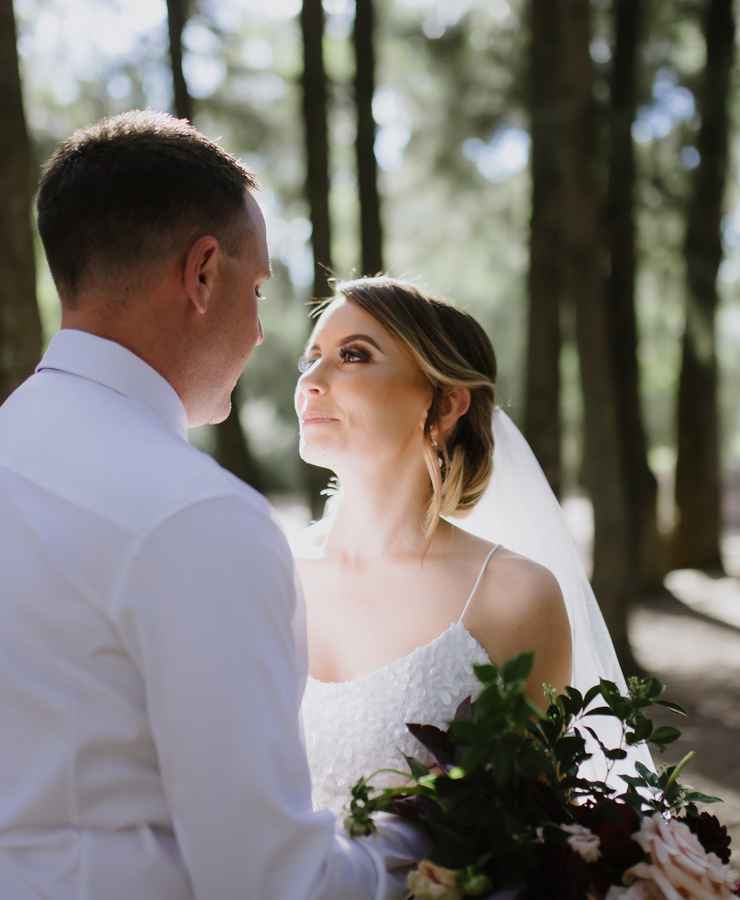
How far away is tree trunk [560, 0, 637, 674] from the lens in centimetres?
838

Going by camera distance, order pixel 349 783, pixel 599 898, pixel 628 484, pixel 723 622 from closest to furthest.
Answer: pixel 599 898, pixel 349 783, pixel 723 622, pixel 628 484

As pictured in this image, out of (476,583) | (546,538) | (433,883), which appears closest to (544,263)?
(546,538)

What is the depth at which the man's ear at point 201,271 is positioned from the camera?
1.82 meters

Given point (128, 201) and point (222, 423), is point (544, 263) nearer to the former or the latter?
point (222, 423)

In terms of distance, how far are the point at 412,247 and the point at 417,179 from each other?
175 centimetres

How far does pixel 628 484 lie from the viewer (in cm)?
1297

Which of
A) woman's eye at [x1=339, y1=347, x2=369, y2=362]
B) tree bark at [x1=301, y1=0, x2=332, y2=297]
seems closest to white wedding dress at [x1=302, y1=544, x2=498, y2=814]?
woman's eye at [x1=339, y1=347, x2=369, y2=362]

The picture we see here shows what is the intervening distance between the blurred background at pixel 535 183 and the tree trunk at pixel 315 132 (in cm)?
2

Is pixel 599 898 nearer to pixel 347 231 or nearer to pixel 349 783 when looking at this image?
pixel 349 783

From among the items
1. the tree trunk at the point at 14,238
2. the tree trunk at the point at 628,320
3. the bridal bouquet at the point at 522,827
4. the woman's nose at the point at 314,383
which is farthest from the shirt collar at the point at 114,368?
the tree trunk at the point at 628,320

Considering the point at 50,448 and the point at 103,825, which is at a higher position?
the point at 50,448

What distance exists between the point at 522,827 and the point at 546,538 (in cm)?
197

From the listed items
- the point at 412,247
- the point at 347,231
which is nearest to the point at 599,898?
the point at 412,247

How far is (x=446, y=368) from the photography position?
3295 millimetres
